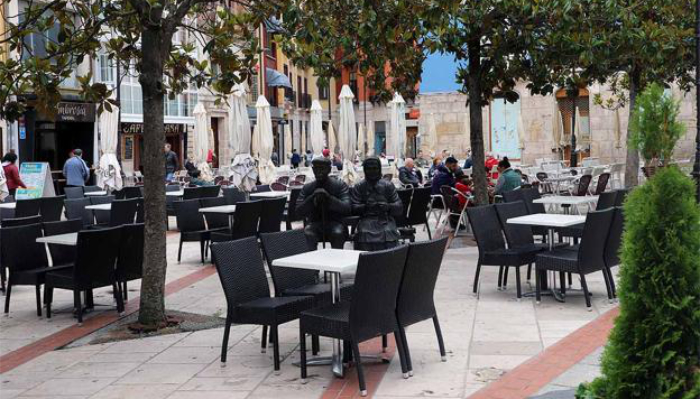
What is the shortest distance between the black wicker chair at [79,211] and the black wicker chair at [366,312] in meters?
8.03

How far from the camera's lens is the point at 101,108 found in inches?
329

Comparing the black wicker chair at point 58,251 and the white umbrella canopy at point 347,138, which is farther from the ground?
the white umbrella canopy at point 347,138

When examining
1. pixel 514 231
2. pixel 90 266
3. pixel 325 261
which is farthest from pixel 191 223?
pixel 325 261

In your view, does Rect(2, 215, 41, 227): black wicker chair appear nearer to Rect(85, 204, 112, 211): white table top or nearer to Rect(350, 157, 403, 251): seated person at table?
Rect(85, 204, 112, 211): white table top

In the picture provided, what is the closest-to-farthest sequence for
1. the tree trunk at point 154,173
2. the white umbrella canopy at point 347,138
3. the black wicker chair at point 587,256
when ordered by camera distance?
the tree trunk at point 154,173, the black wicker chair at point 587,256, the white umbrella canopy at point 347,138

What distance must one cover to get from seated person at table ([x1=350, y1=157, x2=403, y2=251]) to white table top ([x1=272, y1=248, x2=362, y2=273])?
1.99 m

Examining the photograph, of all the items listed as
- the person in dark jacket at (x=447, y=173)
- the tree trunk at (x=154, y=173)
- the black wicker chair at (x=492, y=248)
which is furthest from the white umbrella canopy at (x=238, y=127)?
the tree trunk at (x=154, y=173)

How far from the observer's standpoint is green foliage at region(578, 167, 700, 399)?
11.1ft

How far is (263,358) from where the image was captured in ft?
22.4

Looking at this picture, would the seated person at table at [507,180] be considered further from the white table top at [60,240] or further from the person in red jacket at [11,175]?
the person in red jacket at [11,175]

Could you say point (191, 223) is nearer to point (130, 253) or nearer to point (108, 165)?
point (130, 253)

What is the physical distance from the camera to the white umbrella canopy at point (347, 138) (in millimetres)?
19281

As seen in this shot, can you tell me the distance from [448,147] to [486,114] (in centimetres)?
250

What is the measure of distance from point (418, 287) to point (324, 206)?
11.1 ft
